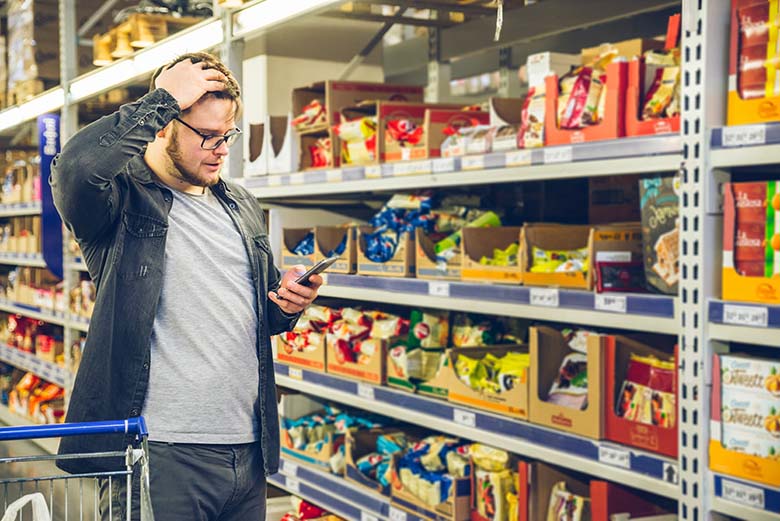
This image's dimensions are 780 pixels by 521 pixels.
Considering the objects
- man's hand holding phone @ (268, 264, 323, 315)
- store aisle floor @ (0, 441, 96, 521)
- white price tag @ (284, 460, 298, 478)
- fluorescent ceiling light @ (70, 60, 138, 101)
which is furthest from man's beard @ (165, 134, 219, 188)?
fluorescent ceiling light @ (70, 60, 138, 101)

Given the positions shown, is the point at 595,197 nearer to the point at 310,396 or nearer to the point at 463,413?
the point at 463,413

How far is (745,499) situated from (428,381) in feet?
4.08

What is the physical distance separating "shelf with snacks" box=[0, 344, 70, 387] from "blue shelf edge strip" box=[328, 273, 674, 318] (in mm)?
3265

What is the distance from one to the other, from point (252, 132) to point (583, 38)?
1406mm

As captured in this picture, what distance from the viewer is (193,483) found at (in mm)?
1938

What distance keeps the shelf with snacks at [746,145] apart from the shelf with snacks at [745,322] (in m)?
0.29

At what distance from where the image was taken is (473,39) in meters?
3.66

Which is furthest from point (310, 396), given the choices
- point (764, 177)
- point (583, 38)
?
point (764, 177)

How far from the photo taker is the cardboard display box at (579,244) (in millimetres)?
2338

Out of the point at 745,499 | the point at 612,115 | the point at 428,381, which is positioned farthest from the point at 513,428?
the point at 612,115

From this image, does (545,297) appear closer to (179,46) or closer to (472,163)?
(472,163)

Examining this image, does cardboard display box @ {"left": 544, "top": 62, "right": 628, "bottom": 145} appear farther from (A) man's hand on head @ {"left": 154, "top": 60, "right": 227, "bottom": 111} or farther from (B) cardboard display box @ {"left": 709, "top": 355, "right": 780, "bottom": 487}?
(A) man's hand on head @ {"left": 154, "top": 60, "right": 227, "bottom": 111}

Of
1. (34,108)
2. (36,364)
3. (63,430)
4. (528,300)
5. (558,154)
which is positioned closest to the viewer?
(63,430)

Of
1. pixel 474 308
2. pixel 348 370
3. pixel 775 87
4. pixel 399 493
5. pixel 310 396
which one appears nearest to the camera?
pixel 775 87
